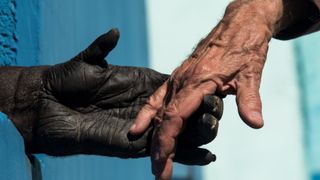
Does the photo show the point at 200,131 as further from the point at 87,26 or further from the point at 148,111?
the point at 87,26

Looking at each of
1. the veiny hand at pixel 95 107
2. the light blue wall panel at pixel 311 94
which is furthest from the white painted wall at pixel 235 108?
the veiny hand at pixel 95 107

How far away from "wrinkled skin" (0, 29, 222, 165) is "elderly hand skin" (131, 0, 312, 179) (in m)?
0.05

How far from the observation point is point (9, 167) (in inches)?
45.8

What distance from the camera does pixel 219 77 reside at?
1196 mm

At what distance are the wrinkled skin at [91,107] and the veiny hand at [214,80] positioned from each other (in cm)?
5

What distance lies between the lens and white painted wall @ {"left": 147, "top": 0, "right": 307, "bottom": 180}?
3836 mm

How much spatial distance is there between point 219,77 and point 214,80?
0.03 ft

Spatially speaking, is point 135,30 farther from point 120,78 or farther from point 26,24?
point 120,78

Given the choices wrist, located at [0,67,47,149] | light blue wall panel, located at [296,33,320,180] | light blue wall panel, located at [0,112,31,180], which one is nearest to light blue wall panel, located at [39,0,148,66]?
wrist, located at [0,67,47,149]

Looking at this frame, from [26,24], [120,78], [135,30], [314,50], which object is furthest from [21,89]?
[314,50]

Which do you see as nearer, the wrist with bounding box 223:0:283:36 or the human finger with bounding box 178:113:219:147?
the human finger with bounding box 178:113:219:147

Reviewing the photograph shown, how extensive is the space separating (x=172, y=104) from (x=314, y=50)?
2.70 meters

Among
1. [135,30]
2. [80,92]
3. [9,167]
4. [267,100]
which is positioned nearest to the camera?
[9,167]

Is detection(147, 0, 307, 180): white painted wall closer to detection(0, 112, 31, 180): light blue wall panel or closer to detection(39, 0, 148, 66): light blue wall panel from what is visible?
detection(39, 0, 148, 66): light blue wall panel
